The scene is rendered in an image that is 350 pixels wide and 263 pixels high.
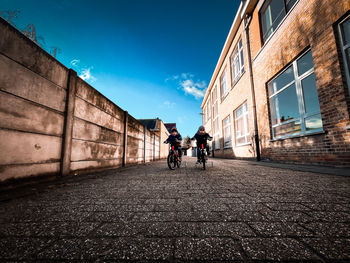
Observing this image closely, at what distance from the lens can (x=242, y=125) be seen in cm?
1029

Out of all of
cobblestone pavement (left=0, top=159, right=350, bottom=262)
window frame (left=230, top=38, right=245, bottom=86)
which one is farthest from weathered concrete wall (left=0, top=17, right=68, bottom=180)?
window frame (left=230, top=38, right=245, bottom=86)

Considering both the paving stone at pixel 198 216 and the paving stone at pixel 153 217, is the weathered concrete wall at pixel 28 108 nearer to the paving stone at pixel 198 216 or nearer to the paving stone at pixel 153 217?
the paving stone at pixel 153 217

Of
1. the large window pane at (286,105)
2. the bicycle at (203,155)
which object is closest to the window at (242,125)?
the large window pane at (286,105)

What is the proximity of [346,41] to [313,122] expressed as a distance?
2276 mm

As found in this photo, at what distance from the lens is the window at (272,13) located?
6324 mm

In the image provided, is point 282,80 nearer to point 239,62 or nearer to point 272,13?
point 272,13

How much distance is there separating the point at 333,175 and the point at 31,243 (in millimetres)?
4799

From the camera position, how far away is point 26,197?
2059 mm

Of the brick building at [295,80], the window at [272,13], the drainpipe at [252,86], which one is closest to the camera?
the brick building at [295,80]

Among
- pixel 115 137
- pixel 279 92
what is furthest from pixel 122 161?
pixel 279 92

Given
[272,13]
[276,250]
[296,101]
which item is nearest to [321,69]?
[296,101]

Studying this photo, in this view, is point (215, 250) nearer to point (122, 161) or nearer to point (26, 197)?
point (26, 197)

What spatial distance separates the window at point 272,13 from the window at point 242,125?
398 cm

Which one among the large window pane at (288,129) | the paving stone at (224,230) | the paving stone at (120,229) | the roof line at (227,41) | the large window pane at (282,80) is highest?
the roof line at (227,41)
